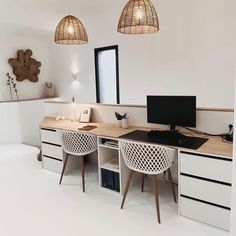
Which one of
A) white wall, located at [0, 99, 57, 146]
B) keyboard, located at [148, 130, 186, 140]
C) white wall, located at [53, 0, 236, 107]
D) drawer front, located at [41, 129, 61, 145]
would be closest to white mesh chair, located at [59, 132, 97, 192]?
drawer front, located at [41, 129, 61, 145]

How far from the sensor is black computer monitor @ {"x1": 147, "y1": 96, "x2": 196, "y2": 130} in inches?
98.7

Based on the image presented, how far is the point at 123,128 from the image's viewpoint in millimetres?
3084

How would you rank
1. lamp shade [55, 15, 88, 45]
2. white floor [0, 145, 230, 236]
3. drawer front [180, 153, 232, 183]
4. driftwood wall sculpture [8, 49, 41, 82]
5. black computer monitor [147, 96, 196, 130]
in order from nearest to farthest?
drawer front [180, 153, 232, 183]
white floor [0, 145, 230, 236]
black computer monitor [147, 96, 196, 130]
lamp shade [55, 15, 88, 45]
driftwood wall sculpture [8, 49, 41, 82]

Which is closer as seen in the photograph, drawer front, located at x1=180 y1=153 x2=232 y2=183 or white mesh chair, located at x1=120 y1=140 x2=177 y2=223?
drawer front, located at x1=180 y1=153 x2=232 y2=183

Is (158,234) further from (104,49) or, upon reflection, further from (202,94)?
(104,49)

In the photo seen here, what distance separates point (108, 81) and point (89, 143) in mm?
3033

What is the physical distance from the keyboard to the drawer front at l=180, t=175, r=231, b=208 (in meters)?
0.44

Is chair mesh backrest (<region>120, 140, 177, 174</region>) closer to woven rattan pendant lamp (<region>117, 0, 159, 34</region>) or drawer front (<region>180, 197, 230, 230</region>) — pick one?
drawer front (<region>180, 197, 230, 230</region>)

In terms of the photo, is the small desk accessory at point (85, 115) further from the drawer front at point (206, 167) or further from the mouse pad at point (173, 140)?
the drawer front at point (206, 167)

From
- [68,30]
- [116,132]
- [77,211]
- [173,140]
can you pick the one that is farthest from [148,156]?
[68,30]

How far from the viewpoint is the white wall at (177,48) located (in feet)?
12.2

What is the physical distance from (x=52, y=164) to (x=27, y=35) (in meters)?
3.94

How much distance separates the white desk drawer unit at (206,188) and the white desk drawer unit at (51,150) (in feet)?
6.07

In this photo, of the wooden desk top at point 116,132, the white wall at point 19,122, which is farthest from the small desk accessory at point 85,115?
the white wall at point 19,122
